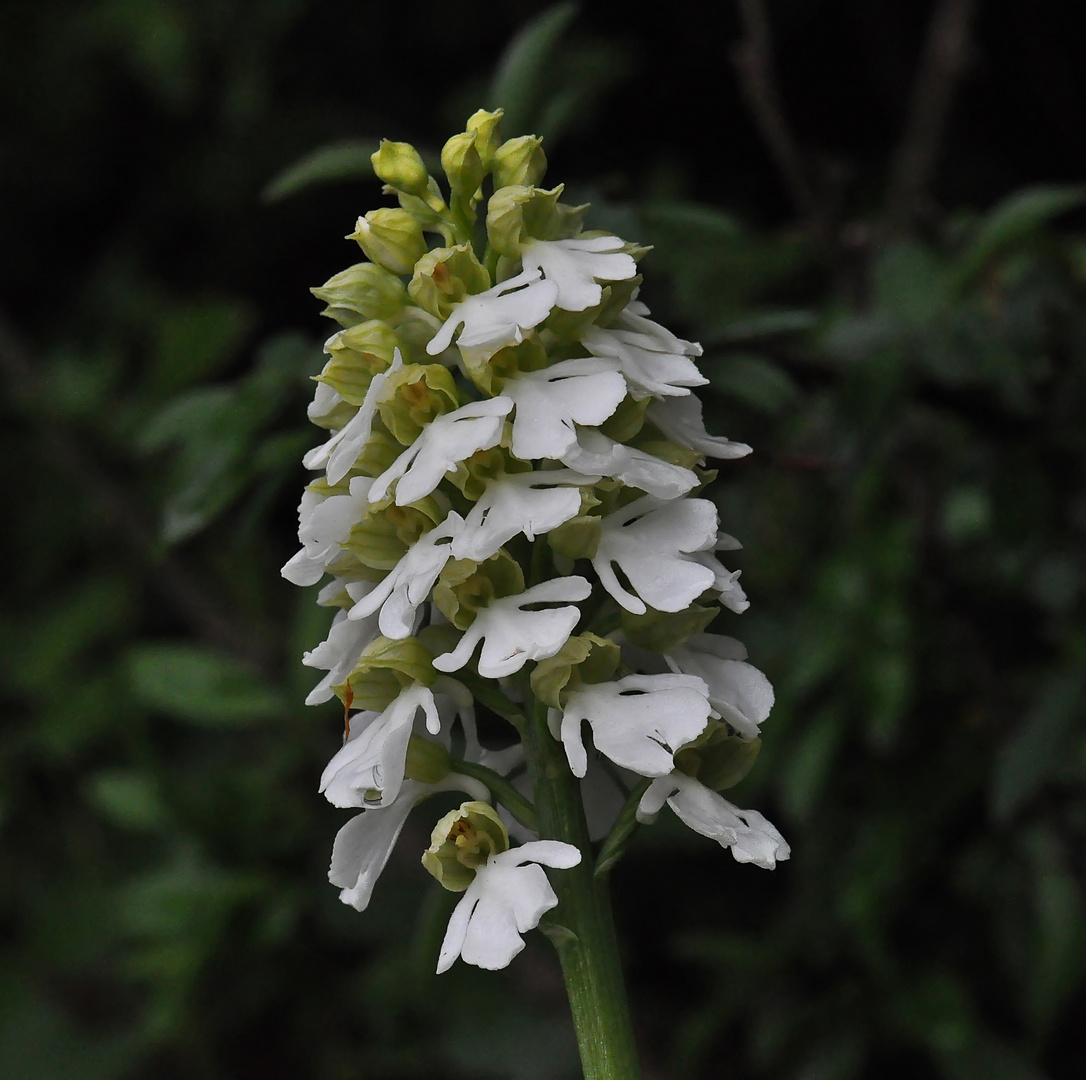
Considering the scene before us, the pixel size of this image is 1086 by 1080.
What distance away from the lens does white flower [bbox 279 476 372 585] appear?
986 millimetres

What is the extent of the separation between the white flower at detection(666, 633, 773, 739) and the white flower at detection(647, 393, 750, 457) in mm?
151

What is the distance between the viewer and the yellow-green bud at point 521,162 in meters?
1.06

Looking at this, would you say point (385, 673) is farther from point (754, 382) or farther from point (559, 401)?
point (754, 382)

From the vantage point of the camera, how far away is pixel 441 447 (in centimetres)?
94

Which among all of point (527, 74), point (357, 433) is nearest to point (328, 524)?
point (357, 433)

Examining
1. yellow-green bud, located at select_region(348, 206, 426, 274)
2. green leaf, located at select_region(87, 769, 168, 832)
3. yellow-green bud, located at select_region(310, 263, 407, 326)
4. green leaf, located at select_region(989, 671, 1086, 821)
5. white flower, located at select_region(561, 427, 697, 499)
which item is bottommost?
green leaf, located at select_region(87, 769, 168, 832)

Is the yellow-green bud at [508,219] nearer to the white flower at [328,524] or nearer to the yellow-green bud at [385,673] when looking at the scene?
the white flower at [328,524]

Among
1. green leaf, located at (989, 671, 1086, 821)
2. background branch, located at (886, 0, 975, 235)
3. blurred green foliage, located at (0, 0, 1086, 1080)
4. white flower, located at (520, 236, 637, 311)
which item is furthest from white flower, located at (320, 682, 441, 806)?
background branch, located at (886, 0, 975, 235)

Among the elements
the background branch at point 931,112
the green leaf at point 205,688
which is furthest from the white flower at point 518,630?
the background branch at point 931,112

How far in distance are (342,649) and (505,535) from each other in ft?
0.66

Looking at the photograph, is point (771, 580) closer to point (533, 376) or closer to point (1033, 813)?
point (1033, 813)

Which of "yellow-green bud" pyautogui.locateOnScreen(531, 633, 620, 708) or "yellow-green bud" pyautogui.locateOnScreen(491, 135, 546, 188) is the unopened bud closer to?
"yellow-green bud" pyautogui.locateOnScreen(491, 135, 546, 188)

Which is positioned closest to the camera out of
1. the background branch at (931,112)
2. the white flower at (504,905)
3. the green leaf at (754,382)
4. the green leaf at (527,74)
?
the white flower at (504,905)

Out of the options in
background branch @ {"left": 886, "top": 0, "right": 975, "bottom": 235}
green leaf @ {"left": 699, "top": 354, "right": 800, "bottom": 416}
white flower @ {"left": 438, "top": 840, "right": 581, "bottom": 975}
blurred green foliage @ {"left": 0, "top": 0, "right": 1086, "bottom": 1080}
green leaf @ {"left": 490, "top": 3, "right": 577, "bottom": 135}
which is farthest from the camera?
background branch @ {"left": 886, "top": 0, "right": 975, "bottom": 235}
